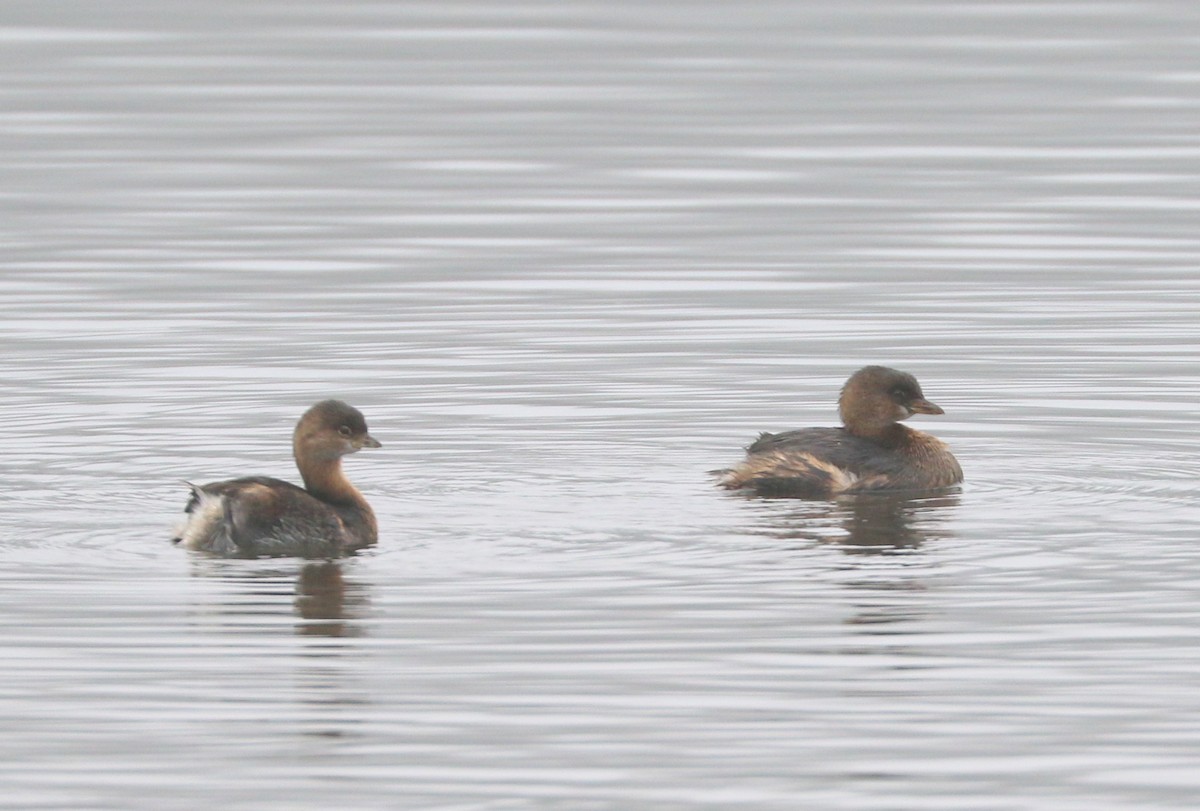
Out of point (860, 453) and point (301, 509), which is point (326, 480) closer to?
point (301, 509)

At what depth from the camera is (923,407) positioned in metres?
14.1

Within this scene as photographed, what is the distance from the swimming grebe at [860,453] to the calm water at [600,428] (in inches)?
8.3

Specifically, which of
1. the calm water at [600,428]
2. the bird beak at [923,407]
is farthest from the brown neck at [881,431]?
the calm water at [600,428]

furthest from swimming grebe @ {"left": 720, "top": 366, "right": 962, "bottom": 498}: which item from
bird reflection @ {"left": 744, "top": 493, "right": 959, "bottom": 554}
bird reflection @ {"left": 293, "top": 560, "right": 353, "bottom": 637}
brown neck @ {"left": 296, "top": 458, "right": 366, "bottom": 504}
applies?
bird reflection @ {"left": 293, "top": 560, "right": 353, "bottom": 637}

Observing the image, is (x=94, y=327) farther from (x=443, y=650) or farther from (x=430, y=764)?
(x=430, y=764)

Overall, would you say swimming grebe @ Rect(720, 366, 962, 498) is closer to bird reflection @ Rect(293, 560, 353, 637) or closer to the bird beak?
the bird beak

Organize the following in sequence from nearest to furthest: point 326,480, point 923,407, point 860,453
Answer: point 326,480 < point 860,453 < point 923,407

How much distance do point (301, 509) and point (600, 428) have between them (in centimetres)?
308

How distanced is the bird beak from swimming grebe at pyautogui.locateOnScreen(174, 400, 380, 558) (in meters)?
3.15

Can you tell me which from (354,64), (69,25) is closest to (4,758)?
(354,64)

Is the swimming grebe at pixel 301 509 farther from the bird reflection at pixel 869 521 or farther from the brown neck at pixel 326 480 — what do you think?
the bird reflection at pixel 869 521

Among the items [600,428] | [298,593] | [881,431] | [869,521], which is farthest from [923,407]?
[298,593]

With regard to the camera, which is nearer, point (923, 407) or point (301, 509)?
point (301, 509)

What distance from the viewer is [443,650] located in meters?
9.95
